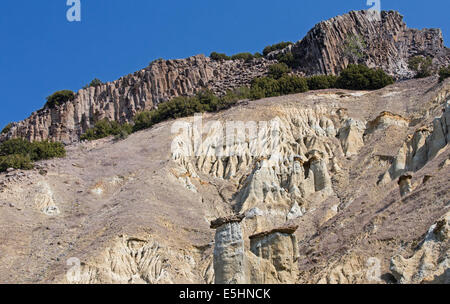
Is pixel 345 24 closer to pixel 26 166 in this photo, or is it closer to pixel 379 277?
pixel 26 166

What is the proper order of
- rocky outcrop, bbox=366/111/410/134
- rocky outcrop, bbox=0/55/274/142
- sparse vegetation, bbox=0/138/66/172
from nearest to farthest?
1. sparse vegetation, bbox=0/138/66/172
2. rocky outcrop, bbox=366/111/410/134
3. rocky outcrop, bbox=0/55/274/142

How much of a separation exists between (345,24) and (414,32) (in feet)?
32.2

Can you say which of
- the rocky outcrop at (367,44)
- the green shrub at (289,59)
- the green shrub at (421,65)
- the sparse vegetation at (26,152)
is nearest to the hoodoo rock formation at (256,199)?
the sparse vegetation at (26,152)

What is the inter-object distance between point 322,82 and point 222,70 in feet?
61.0

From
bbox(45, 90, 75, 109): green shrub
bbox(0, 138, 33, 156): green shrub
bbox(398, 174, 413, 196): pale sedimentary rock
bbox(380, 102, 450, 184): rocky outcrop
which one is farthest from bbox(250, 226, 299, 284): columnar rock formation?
bbox(45, 90, 75, 109): green shrub

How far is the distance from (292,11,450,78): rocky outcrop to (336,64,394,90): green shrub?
590 centimetres

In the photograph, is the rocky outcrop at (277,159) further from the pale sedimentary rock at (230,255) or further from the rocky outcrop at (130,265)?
the pale sedimentary rock at (230,255)

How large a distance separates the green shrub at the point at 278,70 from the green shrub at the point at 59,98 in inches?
1019

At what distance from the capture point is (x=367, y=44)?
266 ft

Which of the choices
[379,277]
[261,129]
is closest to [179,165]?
[261,129]

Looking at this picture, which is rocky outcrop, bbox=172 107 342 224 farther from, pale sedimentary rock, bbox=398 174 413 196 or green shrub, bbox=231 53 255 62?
green shrub, bbox=231 53 255 62

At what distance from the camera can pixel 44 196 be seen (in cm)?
4256

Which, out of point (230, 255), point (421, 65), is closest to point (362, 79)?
point (421, 65)

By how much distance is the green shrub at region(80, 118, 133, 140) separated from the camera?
72.9 meters
